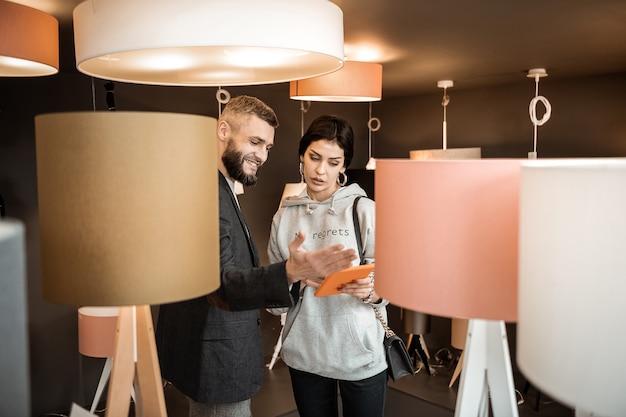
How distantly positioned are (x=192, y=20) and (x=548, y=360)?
98 centimetres

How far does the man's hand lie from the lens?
146 centimetres

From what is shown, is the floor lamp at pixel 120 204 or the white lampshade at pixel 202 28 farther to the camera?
the white lampshade at pixel 202 28

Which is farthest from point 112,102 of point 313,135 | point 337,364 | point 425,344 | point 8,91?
point 425,344

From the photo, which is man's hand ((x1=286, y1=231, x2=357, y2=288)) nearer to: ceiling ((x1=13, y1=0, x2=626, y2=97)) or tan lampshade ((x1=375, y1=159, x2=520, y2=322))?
tan lampshade ((x1=375, y1=159, x2=520, y2=322))

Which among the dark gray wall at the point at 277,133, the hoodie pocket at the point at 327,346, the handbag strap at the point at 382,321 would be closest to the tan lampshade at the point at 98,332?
the dark gray wall at the point at 277,133

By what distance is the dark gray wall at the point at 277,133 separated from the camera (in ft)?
13.6

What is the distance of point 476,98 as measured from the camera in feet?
18.1

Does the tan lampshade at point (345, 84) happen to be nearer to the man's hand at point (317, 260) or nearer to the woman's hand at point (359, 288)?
the woman's hand at point (359, 288)

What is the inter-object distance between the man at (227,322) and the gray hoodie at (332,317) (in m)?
0.22

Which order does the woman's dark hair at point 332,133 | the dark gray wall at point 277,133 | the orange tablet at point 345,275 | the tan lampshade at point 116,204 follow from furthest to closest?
the dark gray wall at point 277,133
the woman's dark hair at point 332,133
the orange tablet at point 345,275
the tan lampshade at point 116,204

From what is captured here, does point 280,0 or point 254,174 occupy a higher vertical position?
point 280,0

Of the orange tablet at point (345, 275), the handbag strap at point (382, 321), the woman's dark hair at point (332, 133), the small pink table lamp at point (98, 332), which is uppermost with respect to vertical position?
the woman's dark hair at point (332, 133)

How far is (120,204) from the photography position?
0.94 meters

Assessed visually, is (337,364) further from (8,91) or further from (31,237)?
(8,91)
